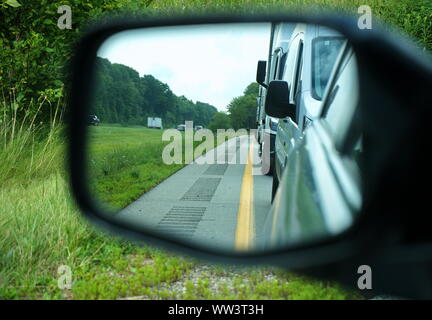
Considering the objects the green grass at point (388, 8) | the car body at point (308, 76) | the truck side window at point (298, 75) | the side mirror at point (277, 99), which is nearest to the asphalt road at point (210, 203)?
the side mirror at point (277, 99)

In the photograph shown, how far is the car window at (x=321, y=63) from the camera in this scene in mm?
2140

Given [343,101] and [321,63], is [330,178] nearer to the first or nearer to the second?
[343,101]

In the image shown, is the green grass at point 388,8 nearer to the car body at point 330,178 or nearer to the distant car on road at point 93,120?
the distant car on road at point 93,120

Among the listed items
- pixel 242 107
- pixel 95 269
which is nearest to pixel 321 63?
pixel 242 107

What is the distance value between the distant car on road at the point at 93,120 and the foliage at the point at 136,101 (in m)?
0.03

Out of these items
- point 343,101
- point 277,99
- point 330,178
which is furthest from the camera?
point 277,99

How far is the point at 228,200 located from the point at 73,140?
829 mm

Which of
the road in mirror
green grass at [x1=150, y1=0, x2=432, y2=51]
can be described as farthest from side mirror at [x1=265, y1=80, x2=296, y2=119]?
green grass at [x1=150, y1=0, x2=432, y2=51]

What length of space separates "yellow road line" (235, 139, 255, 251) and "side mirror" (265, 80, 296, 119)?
21 cm

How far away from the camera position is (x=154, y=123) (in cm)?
236

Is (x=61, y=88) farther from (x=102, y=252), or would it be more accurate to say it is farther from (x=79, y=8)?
(x=102, y=252)

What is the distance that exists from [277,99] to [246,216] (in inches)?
31.8

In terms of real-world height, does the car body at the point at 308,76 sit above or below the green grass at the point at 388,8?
below
